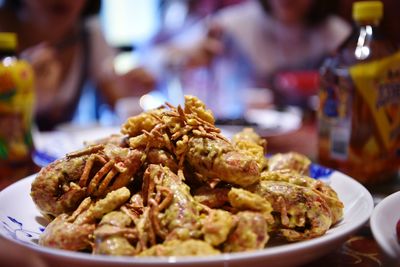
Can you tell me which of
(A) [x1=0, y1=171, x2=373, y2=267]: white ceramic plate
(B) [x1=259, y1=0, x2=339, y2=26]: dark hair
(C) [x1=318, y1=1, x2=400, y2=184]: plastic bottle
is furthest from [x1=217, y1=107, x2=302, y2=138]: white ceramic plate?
(B) [x1=259, y1=0, x2=339, y2=26]: dark hair

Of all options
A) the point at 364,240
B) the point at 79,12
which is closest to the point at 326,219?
the point at 364,240

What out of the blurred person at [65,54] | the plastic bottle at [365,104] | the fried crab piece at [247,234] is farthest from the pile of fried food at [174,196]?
the blurred person at [65,54]

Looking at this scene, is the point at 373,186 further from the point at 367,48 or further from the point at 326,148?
the point at 367,48

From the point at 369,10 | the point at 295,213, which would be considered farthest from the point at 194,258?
the point at 369,10

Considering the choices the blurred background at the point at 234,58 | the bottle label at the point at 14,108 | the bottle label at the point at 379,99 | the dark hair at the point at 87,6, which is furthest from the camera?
the blurred background at the point at 234,58

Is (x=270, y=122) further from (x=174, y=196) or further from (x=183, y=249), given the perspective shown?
(x=183, y=249)

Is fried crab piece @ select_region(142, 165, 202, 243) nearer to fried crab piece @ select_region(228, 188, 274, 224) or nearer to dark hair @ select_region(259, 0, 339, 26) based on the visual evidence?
fried crab piece @ select_region(228, 188, 274, 224)

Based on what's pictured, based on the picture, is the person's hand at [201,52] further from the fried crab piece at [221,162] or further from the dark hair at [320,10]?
the fried crab piece at [221,162]
